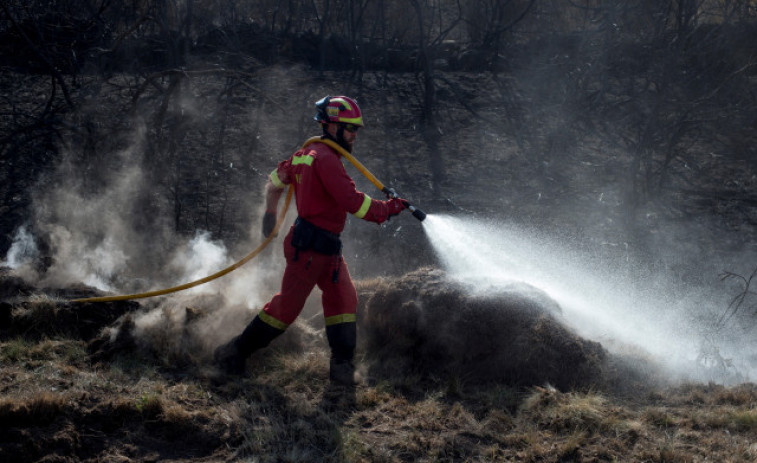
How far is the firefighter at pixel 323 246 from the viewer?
4473mm

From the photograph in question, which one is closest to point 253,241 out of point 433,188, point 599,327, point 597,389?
point 433,188

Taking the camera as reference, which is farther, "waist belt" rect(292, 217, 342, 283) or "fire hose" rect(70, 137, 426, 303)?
"fire hose" rect(70, 137, 426, 303)

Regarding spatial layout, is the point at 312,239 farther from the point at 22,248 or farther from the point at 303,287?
the point at 22,248

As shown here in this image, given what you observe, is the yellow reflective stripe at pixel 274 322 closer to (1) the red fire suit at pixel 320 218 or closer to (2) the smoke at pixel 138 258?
(1) the red fire suit at pixel 320 218

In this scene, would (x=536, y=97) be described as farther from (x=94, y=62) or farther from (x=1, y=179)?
(x=1, y=179)

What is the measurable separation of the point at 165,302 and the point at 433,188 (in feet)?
16.8

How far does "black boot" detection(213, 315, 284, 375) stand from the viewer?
180 inches

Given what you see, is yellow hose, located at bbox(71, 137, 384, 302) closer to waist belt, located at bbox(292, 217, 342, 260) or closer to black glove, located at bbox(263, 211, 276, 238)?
black glove, located at bbox(263, 211, 276, 238)

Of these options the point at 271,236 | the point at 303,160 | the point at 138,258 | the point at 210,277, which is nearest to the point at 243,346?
the point at 210,277

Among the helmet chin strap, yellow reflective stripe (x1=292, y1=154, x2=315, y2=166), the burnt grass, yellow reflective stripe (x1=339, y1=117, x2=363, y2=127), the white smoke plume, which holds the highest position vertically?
yellow reflective stripe (x1=339, y1=117, x2=363, y2=127)

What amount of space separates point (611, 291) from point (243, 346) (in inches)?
180

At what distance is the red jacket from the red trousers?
24cm

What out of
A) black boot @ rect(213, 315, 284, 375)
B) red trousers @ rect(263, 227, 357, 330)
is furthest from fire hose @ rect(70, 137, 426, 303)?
black boot @ rect(213, 315, 284, 375)

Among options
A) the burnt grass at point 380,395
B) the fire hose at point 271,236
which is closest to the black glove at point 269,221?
the fire hose at point 271,236
